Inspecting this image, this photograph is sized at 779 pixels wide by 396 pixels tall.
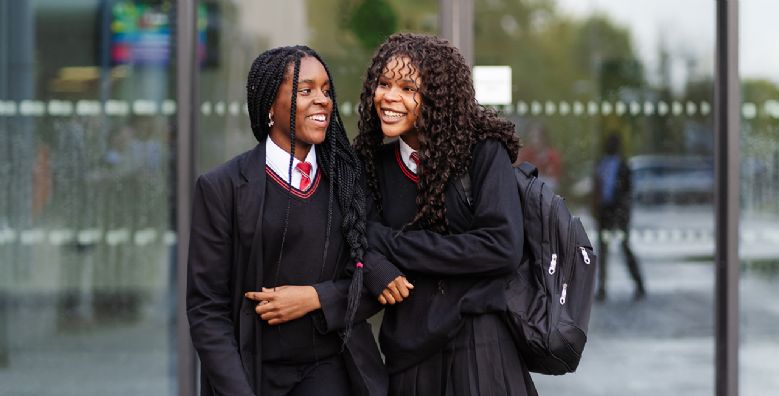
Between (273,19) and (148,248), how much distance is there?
1327mm

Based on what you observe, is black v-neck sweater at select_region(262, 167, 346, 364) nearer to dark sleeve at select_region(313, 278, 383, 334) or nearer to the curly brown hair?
dark sleeve at select_region(313, 278, 383, 334)

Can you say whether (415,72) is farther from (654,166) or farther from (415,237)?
(654,166)

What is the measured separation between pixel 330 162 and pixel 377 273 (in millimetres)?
359

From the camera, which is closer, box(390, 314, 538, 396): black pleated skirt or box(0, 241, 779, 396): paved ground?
box(390, 314, 538, 396): black pleated skirt

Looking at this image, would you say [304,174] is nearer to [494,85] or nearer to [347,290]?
[347,290]

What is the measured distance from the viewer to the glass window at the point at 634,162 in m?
5.70

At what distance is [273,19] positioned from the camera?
5.54 metres

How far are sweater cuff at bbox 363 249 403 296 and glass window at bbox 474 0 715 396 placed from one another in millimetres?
2767

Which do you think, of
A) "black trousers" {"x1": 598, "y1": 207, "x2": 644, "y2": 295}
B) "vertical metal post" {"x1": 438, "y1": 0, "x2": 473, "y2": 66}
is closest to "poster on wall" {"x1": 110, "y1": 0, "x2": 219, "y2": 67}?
"vertical metal post" {"x1": 438, "y1": 0, "x2": 473, "y2": 66}

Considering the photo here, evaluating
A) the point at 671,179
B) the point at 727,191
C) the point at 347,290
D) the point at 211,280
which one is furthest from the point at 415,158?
the point at 671,179

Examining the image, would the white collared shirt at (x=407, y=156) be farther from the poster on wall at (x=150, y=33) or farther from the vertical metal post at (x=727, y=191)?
the vertical metal post at (x=727, y=191)

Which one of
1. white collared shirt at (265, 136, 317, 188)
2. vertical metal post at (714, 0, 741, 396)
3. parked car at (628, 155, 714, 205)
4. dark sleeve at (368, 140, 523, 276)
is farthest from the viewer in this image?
parked car at (628, 155, 714, 205)

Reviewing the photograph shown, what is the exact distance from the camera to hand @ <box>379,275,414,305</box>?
3021 mm

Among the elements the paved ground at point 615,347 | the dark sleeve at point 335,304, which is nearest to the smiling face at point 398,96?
the dark sleeve at point 335,304
